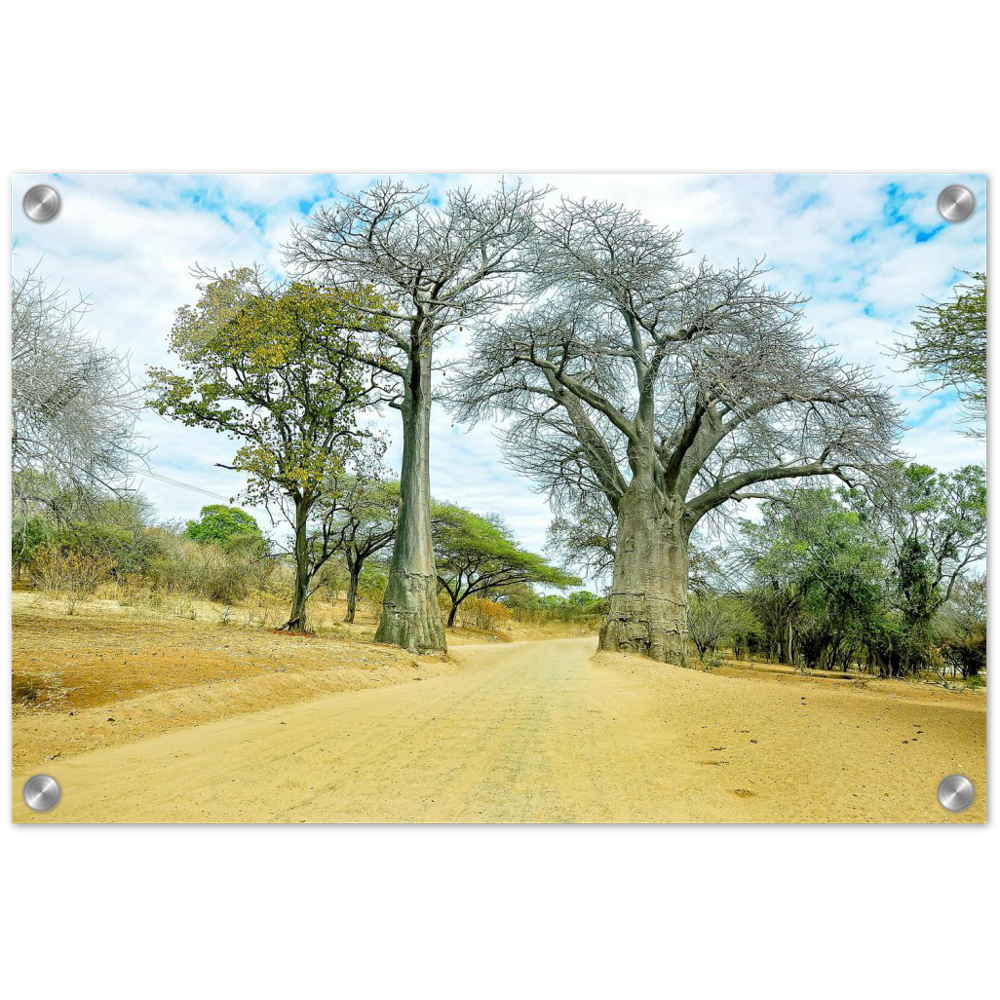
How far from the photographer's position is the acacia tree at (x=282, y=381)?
9.31ft

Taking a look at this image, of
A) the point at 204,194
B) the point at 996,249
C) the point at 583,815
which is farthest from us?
the point at 204,194

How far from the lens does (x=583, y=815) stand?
5.41ft

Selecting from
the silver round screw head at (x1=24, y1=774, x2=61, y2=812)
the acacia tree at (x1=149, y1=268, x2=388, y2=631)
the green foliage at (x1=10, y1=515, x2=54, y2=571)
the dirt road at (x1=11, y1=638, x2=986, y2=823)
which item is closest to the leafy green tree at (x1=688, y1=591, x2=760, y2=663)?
the acacia tree at (x1=149, y1=268, x2=388, y2=631)

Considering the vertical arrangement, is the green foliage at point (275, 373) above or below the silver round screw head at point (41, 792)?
above

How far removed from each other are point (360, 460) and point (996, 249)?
175 inches

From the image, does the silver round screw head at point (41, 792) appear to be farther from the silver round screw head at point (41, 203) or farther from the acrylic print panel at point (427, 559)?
the silver round screw head at point (41, 203)

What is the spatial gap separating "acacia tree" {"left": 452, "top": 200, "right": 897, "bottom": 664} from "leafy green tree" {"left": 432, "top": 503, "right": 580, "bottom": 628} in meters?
6.25

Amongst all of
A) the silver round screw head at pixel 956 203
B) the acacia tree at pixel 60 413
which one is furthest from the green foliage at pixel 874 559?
the acacia tree at pixel 60 413

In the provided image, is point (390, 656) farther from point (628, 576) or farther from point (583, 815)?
point (583, 815)

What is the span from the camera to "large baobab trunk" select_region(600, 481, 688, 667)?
26.1 ft

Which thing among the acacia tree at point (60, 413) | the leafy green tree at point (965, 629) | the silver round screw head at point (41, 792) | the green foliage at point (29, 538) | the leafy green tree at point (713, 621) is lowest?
the leafy green tree at point (713, 621)

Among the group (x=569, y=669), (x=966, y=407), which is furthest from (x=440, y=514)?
(x=966, y=407)

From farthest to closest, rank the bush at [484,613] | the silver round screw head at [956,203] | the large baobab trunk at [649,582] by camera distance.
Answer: the bush at [484,613], the large baobab trunk at [649,582], the silver round screw head at [956,203]

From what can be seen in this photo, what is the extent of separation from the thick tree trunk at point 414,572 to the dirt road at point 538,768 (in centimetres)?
522
